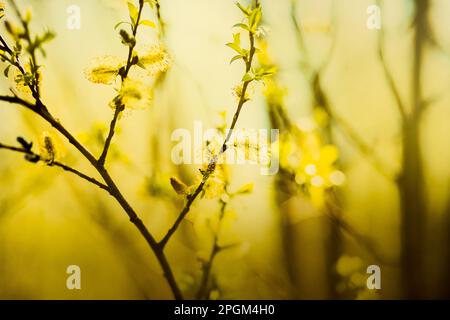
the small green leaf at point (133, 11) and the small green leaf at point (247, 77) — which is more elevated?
the small green leaf at point (133, 11)

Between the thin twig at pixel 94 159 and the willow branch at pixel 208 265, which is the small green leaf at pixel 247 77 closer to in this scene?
the thin twig at pixel 94 159

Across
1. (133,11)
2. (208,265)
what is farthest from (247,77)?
(208,265)

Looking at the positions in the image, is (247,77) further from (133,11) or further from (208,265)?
(208,265)

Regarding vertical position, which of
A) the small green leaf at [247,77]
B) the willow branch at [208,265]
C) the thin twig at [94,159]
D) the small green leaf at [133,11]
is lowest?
the willow branch at [208,265]

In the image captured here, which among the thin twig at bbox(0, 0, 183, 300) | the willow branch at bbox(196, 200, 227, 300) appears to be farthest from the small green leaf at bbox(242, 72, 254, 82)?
the willow branch at bbox(196, 200, 227, 300)

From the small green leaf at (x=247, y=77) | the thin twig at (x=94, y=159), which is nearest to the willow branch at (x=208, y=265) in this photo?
the thin twig at (x=94, y=159)

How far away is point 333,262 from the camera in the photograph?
1.16 metres

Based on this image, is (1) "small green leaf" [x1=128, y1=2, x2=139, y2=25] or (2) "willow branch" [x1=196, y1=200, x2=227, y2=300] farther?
(2) "willow branch" [x1=196, y1=200, x2=227, y2=300]

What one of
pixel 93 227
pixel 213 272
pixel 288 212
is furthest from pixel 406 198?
pixel 93 227

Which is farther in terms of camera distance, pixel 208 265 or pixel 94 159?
pixel 208 265

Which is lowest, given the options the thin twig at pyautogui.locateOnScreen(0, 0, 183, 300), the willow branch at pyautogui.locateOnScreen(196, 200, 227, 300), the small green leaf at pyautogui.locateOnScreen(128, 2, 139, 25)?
the willow branch at pyautogui.locateOnScreen(196, 200, 227, 300)

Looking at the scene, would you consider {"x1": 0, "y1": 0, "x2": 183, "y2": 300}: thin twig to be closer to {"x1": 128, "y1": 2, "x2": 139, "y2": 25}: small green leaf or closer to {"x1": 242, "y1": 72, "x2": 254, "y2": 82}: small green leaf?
{"x1": 128, "y1": 2, "x2": 139, "y2": 25}: small green leaf

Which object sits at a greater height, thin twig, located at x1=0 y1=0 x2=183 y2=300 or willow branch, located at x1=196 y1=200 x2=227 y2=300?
thin twig, located at x1=0 y1=0 x2=183 y2=300
